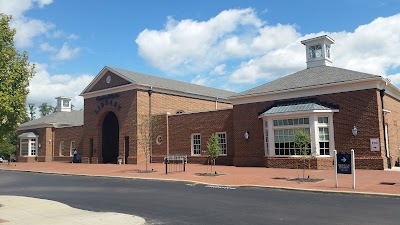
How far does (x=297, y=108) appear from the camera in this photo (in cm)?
2289

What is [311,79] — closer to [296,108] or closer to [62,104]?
[296,108]

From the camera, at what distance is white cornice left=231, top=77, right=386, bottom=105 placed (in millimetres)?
21344

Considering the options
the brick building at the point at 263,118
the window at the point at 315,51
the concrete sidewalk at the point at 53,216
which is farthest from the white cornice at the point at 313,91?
the concrete sidewalk at the point at 53,216

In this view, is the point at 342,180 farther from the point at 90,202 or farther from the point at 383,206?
the point at 90,202

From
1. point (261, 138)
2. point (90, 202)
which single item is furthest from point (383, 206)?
point (261, 138)

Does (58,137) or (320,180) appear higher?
(58,137)

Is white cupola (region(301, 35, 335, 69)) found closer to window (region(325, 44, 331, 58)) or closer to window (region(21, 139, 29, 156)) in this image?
window (region(325, 44, 331, 58))

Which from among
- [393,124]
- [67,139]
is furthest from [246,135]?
[67,139]

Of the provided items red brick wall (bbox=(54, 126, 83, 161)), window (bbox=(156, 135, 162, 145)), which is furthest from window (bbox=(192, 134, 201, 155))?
red brick wall (bbox=(54, 126, 83, 161))

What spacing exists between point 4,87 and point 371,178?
15483 mm

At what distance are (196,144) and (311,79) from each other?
34.8 ft

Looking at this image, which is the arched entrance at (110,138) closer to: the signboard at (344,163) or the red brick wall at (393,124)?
the red brick wall at (393,124)

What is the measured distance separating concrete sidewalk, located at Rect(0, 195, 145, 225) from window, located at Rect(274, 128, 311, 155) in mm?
15454

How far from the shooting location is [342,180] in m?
16.9
